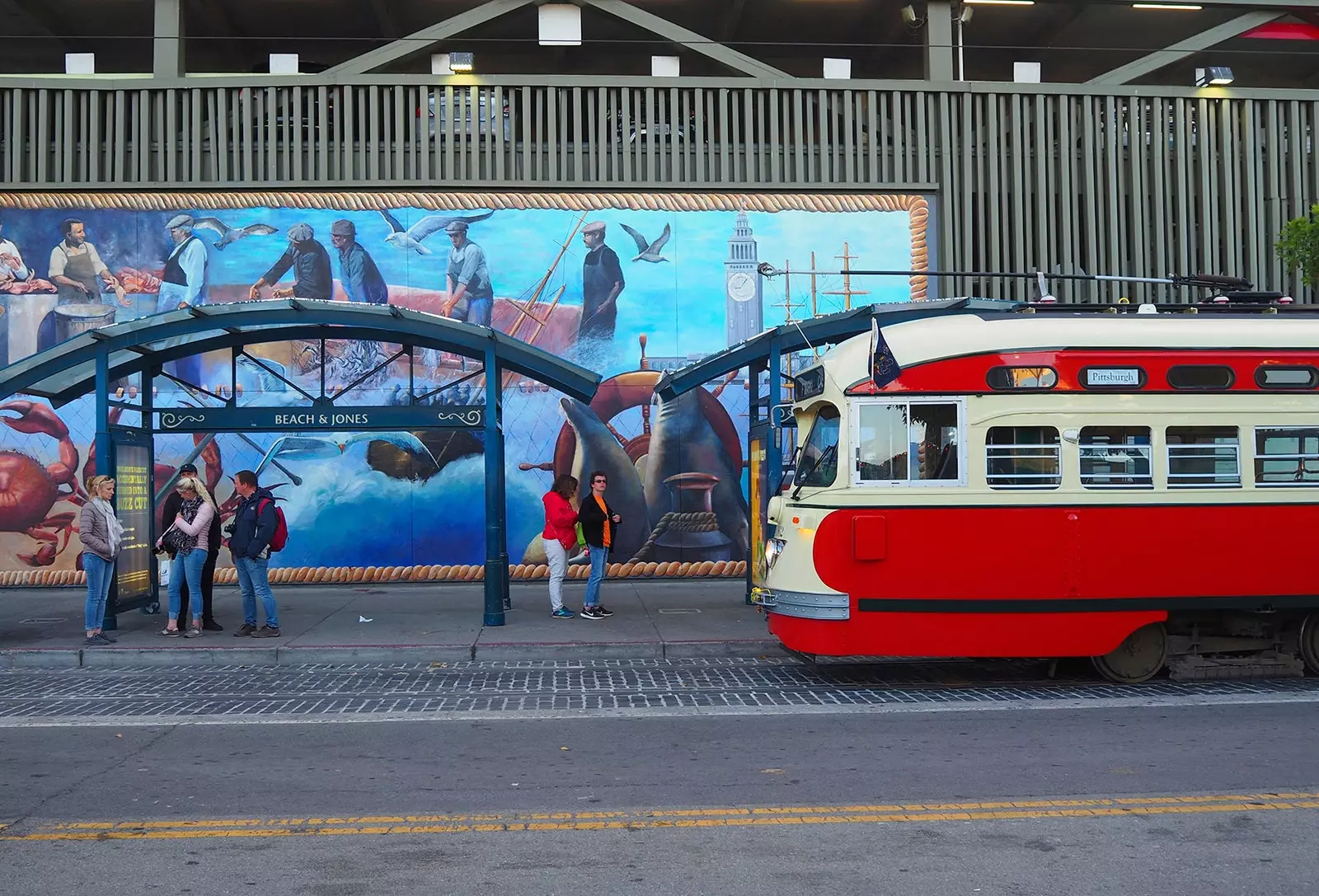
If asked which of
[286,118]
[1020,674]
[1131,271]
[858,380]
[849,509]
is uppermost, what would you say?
[286,118]

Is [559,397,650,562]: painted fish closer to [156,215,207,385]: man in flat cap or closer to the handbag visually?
[156,215,207,385]: man in flat cap

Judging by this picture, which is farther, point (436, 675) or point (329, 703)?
point (436, 675)

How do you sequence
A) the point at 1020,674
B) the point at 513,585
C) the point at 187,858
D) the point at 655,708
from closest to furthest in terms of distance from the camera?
1. the point at 187,858
2. the point at 655,708
3. the point at 1020,674
4. the point at 513,585

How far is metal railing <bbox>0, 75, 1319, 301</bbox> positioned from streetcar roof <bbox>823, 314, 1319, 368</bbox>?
8.29m

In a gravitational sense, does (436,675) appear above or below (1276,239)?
below

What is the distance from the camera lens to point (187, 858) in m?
5.46

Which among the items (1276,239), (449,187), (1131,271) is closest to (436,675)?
(449,187)

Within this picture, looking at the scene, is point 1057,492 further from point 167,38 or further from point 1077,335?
point 167,38

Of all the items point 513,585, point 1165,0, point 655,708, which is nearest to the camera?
point 655,708

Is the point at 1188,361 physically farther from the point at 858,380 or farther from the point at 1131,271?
the point at 1131,271

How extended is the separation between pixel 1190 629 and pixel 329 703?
304 inches

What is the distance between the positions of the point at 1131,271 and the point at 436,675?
45.3ft

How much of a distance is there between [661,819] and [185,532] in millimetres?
8228

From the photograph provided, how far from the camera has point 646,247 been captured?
58.7 ft
